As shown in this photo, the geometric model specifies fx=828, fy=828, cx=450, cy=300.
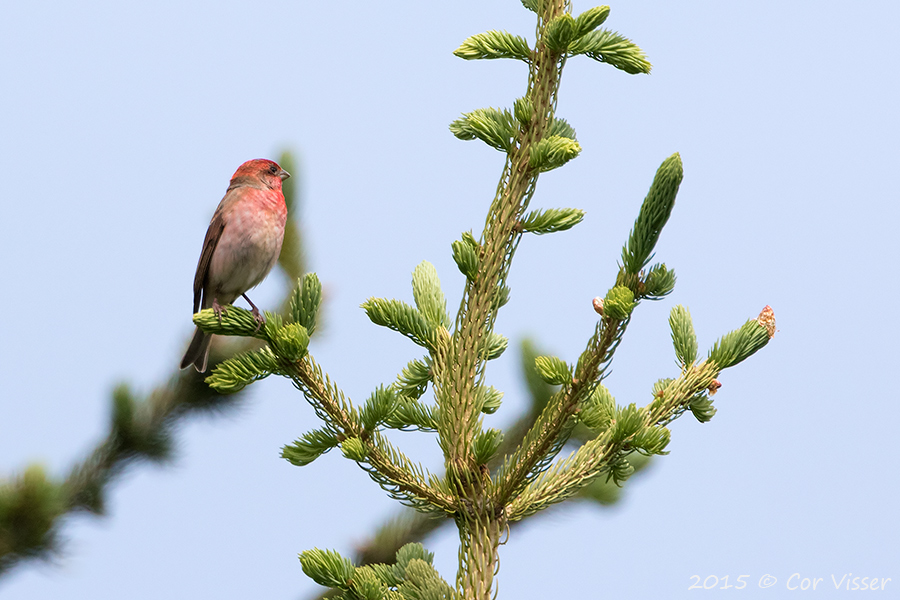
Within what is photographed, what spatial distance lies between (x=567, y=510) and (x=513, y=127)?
2.41m

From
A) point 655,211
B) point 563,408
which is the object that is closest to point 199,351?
point 563,408

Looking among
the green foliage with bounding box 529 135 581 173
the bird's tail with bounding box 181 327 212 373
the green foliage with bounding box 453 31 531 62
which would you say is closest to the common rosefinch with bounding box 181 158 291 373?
the bird's tail with bounding box 181 327 212 373

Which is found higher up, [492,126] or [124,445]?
[124,445]

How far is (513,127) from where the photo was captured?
6.85 ft

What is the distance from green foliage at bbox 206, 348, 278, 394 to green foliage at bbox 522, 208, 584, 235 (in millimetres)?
702

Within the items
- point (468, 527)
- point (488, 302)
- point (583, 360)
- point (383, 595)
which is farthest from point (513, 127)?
point (383, 595)

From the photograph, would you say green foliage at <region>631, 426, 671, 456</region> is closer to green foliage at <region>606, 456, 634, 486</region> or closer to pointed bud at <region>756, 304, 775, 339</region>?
green foliage at <region>606, 456, 634, 486</region>

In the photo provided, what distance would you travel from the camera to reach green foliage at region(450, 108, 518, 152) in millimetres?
2070

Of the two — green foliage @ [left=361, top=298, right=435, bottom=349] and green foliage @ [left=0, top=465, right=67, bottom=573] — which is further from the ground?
green foliage @ [left=0, top=465, right=67, bottom=573]

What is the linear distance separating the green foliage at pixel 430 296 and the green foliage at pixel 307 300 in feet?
1.06

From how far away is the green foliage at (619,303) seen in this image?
69.6 inches

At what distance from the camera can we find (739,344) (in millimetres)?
2023

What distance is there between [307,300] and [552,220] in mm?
624

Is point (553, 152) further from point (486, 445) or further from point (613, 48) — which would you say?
point (486, 445)
